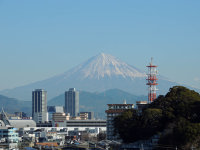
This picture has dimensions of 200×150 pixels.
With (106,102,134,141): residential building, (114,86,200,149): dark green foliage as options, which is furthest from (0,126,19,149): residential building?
(114,86,200,149): dark green foliage

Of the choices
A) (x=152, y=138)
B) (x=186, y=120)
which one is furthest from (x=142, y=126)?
(x=186, y=120)

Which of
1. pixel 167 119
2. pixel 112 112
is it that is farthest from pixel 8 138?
pixel 167 119

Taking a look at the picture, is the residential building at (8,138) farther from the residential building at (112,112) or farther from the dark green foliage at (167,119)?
the dark green foliage at (167,119)

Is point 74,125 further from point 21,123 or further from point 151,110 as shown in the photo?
point 151,110

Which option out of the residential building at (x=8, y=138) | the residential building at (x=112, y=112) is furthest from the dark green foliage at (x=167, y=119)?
the residential building at (x=112, y=112)

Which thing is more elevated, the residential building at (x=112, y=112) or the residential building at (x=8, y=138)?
the residential building at (x=112, y=112)

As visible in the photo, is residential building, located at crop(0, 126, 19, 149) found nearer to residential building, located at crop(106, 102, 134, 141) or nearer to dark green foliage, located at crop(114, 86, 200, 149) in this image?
residential building, located at crop(106, 102, 134, 141)

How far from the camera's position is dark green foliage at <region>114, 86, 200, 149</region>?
220ft

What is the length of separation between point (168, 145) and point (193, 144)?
12.7 ft

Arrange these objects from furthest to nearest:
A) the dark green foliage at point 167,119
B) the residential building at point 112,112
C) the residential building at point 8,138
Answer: the residential building at point 112,112 → the residential building at point 8,138 → the dark green foliage at point 167,119

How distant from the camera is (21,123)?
176125 mm

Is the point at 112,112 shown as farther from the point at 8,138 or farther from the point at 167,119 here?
the point at 167,119

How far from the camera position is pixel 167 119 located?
2867 inches

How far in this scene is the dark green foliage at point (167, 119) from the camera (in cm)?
6700
